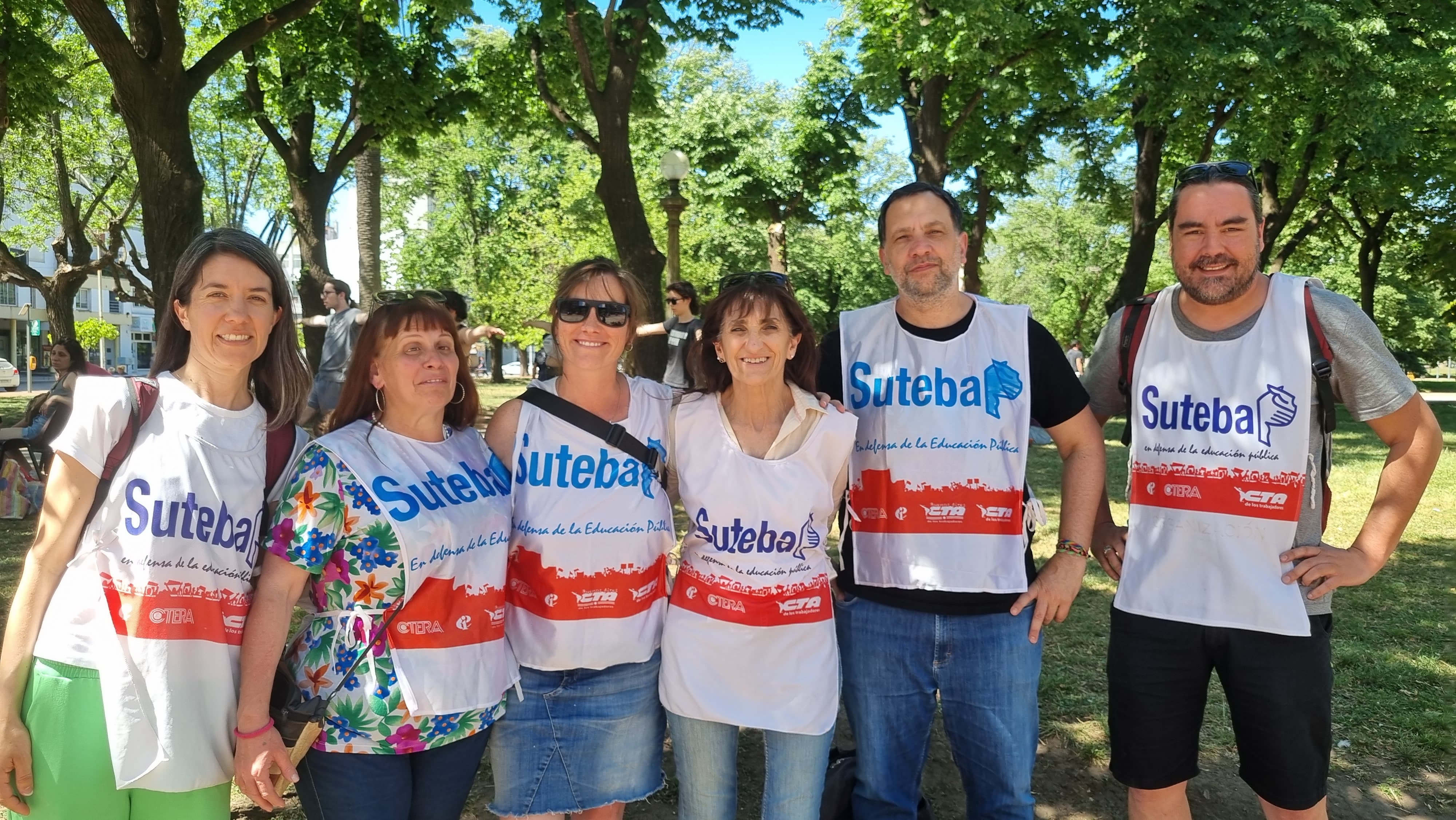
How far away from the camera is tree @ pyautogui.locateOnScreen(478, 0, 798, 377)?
9.33m

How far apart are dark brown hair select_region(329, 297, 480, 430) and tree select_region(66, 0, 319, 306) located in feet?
16.2

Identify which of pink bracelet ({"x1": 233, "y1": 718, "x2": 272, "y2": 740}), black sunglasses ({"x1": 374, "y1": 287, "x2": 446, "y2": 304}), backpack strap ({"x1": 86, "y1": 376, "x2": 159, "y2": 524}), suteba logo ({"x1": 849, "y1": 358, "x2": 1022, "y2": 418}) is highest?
black sunglasses ({"x1": 374, "y1": 287, "x2": 446, "y2": 304})

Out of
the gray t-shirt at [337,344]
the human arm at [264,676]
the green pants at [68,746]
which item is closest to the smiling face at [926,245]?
the human arm at [264,676]

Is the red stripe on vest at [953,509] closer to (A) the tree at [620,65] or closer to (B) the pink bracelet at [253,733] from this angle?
(B) the pink bracelet at [253,733]

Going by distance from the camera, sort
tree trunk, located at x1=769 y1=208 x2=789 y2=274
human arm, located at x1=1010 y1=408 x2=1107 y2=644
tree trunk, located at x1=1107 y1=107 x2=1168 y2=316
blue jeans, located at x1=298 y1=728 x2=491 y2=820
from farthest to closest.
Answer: tree trunk, located at x1=769 y1=208 x2=789 y2=274, tree trunk, located at x1=1107 y1=107 x2=1168 y2=316, human arm, located at x1=1010 y1=408 x2=1107 y2=644, blue jeans, located at x1=298 y1=728 x2=491 y2=820

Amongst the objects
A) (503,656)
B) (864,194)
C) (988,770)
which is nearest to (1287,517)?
(988,770)

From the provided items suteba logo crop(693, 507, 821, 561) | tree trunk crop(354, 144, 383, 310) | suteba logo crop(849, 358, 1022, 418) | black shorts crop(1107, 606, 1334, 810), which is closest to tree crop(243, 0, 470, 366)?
tree trunk crop(354, 144, 383, 310)

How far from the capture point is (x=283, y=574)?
84.5 inches

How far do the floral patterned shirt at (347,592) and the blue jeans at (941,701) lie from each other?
127 centimetres

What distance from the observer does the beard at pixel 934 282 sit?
8.63 feet

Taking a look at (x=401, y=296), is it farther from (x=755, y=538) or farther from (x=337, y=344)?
(x=337, y=344)

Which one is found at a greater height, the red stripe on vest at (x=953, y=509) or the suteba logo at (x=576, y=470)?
the suteba logo at (x=576, y=470)

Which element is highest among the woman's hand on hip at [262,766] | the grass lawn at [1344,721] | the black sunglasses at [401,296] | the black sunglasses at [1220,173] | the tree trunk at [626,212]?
the tree trunk at [626,212]

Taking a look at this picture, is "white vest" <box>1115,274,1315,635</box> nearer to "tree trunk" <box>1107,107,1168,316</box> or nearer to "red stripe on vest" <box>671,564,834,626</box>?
"red stripe on vest" <box>671,564,834,626</box>
